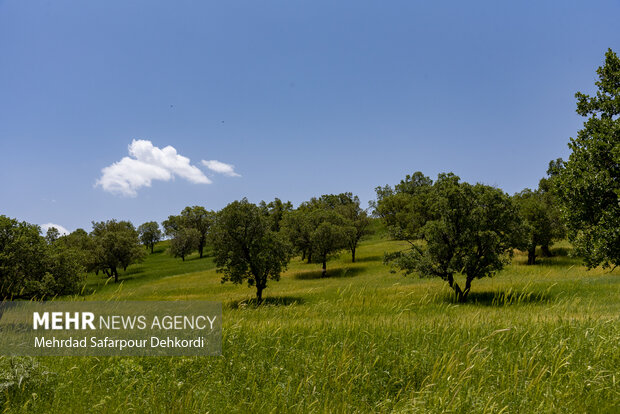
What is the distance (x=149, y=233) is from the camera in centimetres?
14225

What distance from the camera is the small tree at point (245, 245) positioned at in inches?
1373

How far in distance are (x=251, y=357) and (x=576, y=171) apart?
22136mm

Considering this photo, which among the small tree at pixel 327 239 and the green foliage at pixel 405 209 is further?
the small tree at pixel 327 239

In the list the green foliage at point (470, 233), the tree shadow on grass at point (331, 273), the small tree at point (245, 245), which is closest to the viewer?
the green foliage at point (470, 233)

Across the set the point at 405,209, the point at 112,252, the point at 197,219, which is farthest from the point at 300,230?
the point at 197,219

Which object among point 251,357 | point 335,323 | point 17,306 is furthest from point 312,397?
point 17,306

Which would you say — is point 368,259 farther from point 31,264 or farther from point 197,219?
point 197,219

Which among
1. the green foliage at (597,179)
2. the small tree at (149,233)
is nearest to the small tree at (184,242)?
the small tree at (149,233)

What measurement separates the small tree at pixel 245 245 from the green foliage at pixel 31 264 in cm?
1307

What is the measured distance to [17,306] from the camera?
362 inches

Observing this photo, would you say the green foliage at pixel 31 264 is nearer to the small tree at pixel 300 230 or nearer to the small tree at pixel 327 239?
the small tree at pixel 327 239

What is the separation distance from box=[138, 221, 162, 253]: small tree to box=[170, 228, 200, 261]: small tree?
1677 inches

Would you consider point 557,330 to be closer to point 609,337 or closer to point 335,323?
point 609,337

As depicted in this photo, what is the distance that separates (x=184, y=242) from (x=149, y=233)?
158ft
